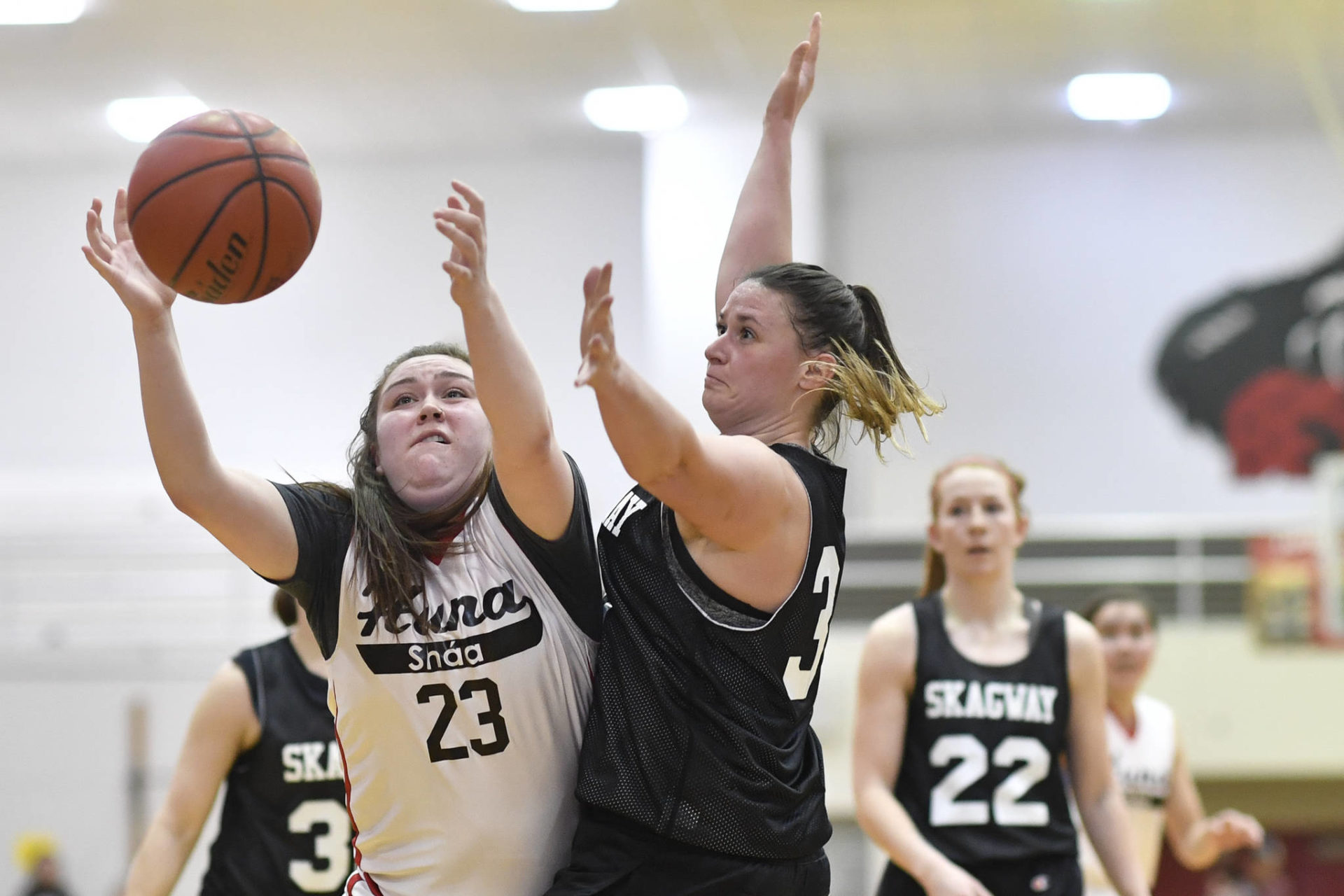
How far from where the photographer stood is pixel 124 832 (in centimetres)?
963

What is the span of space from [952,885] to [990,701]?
1.93 feet

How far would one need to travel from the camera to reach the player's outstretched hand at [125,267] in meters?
2.39

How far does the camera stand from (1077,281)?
10430mm

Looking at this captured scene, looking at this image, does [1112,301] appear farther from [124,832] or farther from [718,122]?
[124,832]

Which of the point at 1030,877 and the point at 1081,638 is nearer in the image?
the point at 1030,877

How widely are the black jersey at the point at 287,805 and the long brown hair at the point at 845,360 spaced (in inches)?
73.6

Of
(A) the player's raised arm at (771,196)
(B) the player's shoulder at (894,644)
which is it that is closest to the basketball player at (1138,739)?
(B) the player's shoulder at (894,644)

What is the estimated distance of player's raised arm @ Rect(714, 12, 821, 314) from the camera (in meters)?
3.12

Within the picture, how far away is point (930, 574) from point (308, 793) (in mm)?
1899

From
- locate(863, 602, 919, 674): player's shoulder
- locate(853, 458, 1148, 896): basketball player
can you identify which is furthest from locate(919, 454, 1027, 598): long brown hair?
locate(863, 602, 919, 674): player's shoulder

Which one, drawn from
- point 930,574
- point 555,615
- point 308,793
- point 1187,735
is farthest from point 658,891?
point 1187,735

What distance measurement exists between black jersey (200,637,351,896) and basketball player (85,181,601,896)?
128cm

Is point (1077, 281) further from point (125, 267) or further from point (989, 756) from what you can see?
point (125, 267)

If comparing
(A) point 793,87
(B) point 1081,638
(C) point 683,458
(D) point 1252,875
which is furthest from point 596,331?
(D) point 1252,875
